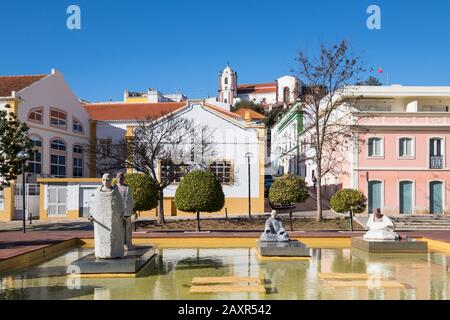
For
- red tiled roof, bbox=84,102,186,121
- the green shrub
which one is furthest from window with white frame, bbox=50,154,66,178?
the green shrub

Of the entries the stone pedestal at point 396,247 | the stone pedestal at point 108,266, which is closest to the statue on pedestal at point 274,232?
the stone pedestal at point 396,247

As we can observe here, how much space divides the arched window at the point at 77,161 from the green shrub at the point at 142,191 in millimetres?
19406

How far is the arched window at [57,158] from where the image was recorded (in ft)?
126

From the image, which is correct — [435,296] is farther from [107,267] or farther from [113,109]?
[113,109]

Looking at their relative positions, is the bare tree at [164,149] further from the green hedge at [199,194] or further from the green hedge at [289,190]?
the green hedge at [289,190]

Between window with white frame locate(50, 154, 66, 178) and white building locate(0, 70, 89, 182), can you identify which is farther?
window with white frame locate(50, 154, 66, 178)

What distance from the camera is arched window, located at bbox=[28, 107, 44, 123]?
35500 mm

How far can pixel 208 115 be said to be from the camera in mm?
35156

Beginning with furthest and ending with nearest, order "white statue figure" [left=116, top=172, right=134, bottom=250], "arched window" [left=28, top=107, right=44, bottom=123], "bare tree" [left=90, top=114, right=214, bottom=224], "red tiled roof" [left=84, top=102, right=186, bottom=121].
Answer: "red tiled roof" [left=84, top=102, right=186, bottom=121] < "arched window" [left=28, top=107, right=44, bottom=123] < "bare tree" [left=90, top=114, right=214, bottom=224] < "white statue figure" [left=116, top=172, right=134, bottom=250]

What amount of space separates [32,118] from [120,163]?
968 cm

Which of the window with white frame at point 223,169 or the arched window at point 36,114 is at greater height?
the arched window at point 36,114

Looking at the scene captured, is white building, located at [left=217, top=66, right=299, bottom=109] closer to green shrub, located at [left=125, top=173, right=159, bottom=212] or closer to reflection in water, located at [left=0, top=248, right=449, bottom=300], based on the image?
green shrub, located at [left=125, top=173, right=159, bottom=212]

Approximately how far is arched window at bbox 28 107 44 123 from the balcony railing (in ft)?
89.2
